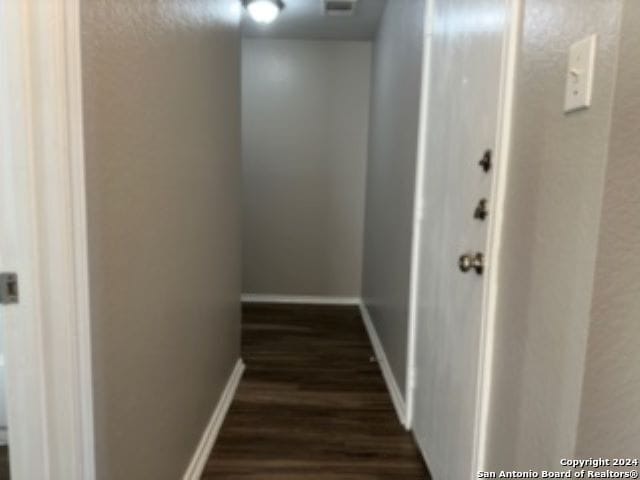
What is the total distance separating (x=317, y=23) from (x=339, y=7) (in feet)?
1.48

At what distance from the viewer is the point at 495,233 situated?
1241 millimetres

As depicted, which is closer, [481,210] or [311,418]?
[481,210]

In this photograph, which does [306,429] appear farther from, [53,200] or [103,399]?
[53,200]

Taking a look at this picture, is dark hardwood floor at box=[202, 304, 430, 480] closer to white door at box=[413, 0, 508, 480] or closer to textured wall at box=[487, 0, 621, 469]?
white door at box=[413, 0, 508, 480]

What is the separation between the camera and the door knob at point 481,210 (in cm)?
134

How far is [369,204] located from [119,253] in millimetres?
3089

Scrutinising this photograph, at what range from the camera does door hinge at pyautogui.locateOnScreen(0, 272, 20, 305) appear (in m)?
0.92

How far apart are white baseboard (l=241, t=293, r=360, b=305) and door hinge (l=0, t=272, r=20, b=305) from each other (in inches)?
144

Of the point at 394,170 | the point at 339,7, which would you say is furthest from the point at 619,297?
the point at 339,7

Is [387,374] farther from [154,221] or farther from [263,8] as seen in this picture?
[263,8]

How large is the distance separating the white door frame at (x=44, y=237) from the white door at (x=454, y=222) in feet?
3.23

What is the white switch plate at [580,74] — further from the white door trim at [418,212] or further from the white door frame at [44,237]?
the white door trim at [418,212]

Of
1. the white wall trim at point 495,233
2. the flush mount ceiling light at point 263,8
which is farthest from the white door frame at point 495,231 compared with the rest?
the flush mount ceiling light at point 263,8

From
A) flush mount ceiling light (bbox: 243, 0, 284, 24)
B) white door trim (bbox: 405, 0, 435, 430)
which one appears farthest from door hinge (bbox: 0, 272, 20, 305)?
flush mount ceiling light (bbox: 243, 0, 284, 24)
